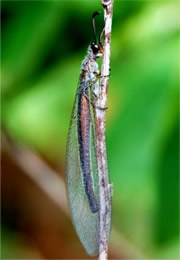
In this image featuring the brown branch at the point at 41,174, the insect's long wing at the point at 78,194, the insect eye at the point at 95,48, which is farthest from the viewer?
the brown branch at the point at 41,174

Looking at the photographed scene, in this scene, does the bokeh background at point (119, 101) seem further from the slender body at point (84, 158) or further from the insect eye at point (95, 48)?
the insect eye at point (95, 48)

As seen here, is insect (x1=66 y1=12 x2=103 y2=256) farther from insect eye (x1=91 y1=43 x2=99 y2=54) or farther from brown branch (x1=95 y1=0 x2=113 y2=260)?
brown branch (x1=95 y1=0 x2=113 y2=260)

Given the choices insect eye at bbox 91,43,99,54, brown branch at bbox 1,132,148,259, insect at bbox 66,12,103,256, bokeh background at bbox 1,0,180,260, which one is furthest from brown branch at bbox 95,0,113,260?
brown branch at bbox 1,132,148,259

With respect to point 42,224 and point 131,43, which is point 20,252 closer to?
point 42,224

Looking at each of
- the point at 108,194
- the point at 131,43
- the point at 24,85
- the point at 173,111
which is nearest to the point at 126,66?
the point at 131,43

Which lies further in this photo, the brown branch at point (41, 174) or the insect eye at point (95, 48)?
the brown branch at point (41, 174)

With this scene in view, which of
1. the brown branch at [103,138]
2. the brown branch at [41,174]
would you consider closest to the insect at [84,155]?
the brown branch at [103,138]
